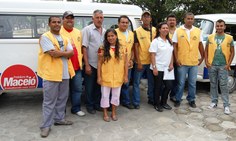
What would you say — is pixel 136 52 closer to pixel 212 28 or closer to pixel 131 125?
pixel 131 125

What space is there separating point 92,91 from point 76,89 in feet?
1.26

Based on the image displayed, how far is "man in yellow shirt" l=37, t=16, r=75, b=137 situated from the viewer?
153 inches

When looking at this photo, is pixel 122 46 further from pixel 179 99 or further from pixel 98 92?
pixel 179 99

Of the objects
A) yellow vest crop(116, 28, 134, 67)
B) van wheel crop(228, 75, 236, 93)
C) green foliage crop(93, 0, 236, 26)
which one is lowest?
van wheel crop(228, 75, 236, 93)

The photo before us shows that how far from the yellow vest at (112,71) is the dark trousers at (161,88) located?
88 centimetres

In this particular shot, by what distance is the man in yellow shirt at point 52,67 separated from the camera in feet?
12.7

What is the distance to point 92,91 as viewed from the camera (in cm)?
508

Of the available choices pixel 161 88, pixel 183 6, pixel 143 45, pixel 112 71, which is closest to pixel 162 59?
pixel 143 45

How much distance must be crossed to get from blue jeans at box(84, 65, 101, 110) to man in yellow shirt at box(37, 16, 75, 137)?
641 millimetres

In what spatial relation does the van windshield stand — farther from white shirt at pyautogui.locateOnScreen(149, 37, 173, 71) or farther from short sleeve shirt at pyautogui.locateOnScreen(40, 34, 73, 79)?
short sleeve shirt at pyautogui.locateOnScreen(40, 34, 73, 79)

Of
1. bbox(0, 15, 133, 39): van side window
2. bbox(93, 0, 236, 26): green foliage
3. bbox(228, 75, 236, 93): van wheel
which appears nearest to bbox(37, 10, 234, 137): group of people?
bbox(0, 15, 133, 39): van side window

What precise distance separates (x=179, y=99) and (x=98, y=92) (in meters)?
1.75

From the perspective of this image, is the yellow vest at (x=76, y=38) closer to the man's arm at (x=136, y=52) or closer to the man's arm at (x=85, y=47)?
the man's arm at (x=85, y=47)

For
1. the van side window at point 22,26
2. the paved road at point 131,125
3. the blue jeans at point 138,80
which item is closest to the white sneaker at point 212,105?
the paved road at point 131,125
